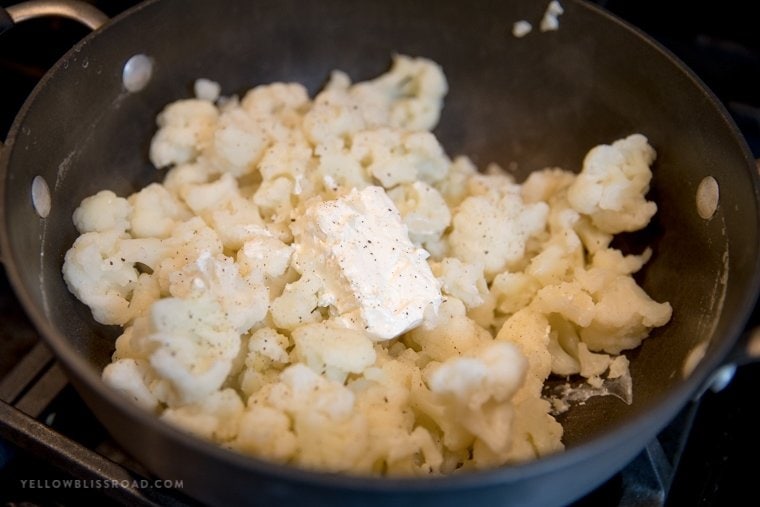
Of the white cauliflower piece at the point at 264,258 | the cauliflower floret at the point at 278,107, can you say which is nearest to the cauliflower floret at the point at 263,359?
the white cauliflower piece at the point at 264,258

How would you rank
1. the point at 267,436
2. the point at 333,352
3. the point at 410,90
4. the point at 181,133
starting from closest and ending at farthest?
the point at 267,436, the point at 333,352, the point at 181,133, the point at 410,90

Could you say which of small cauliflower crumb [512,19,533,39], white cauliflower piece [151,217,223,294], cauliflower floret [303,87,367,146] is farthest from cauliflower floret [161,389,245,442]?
small cauliflower crumb [512,19,533,39]

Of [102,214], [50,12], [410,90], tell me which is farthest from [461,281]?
[50,12]

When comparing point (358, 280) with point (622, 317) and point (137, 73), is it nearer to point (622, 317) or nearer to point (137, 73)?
point (622, 317)

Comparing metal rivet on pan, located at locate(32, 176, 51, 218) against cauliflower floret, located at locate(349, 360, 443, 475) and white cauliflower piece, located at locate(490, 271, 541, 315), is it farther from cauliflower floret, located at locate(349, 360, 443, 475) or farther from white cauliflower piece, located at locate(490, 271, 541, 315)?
white cauliflower piece, located at locate(490, 271, 541, 315)

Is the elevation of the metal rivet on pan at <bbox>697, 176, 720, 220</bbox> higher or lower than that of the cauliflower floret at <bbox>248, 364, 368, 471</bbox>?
higher

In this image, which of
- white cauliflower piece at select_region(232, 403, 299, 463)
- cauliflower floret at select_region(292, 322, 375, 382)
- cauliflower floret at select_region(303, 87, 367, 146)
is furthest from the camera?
cauliflower floret at select_region(303, 87, 367, 146)

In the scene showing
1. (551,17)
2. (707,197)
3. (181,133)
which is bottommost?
(181,133)
